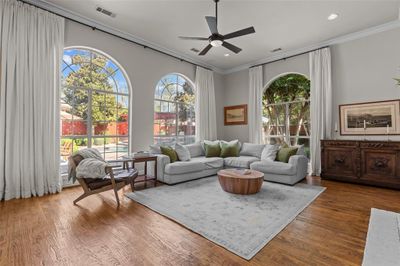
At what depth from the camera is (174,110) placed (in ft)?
19.6

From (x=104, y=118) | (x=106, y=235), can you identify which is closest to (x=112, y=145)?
(x=104, y=118)

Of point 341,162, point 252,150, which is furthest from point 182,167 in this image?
point 341,162

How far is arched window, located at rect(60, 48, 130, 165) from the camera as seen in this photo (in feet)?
13.2

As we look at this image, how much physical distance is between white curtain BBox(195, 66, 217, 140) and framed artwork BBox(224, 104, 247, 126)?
59 centimetres

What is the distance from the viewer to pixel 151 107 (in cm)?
518

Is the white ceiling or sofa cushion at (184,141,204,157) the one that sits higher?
the white ceiling

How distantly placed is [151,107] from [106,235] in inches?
140

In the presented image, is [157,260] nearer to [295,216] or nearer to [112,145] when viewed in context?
[295,216]

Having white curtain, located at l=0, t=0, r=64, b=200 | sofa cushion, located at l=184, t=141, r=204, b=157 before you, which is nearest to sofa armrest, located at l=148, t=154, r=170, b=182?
sofa cushion, located at l=184, t=141, r=204, b=157

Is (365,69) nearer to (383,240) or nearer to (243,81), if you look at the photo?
(243,81)

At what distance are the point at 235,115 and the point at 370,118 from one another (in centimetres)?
363

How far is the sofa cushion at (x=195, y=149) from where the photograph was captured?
543 centimetres

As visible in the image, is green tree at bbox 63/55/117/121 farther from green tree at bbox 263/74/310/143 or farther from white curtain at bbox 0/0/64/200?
green tree at bbox 263/74/310/143

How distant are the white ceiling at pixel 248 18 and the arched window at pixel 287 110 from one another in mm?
1275
